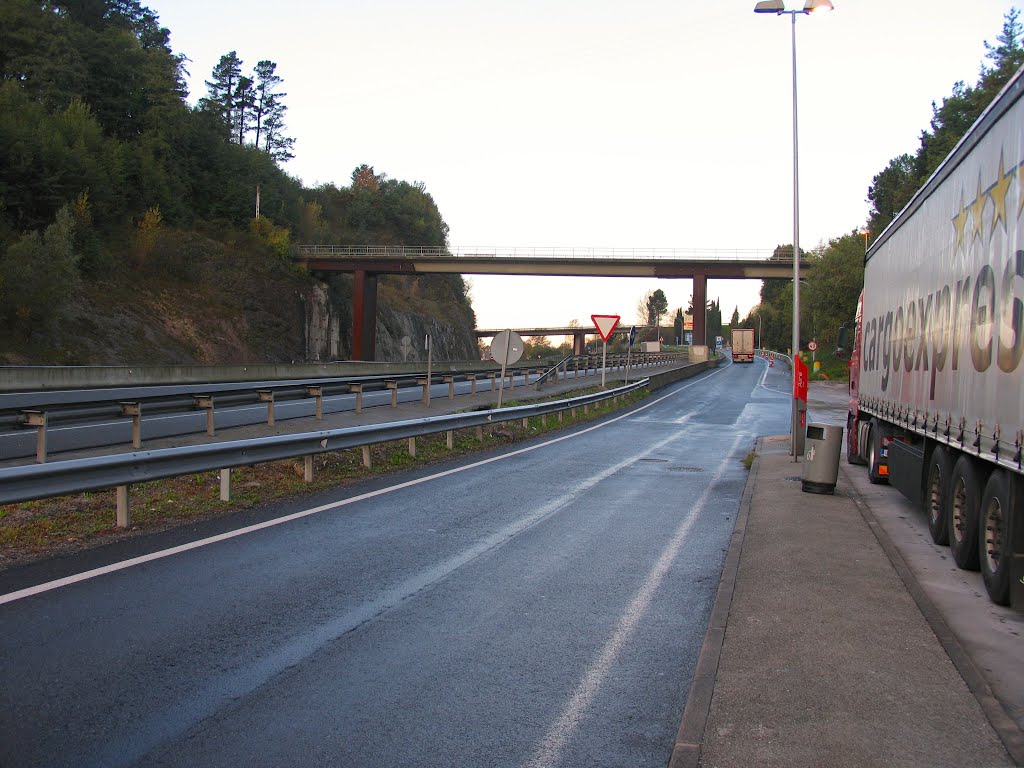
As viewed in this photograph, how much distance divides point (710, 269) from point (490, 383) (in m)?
53.3

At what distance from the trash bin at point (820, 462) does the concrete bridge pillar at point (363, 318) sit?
66.1 m

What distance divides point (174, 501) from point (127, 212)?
61.2 meters

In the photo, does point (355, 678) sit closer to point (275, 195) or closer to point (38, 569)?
point (38, 569)

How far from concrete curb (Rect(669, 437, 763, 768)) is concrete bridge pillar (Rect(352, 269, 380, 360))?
70708mm

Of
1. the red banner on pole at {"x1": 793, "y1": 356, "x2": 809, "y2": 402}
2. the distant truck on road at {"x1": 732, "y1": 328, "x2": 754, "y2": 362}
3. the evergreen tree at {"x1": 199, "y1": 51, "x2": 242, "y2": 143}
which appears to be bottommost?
the red banner on pole at {"x1": 793, "y1": 356, "x2": 809, "y2": 402}

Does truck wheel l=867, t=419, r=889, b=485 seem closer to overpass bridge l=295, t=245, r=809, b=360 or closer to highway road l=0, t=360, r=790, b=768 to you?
highway road l=0, t=360, r=790, b=768

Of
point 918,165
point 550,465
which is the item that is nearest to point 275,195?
point 918,165

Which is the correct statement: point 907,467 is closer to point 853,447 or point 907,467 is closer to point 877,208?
point 853,447

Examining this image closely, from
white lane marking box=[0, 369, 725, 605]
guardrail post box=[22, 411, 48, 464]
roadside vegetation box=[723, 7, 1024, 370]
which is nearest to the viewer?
white lane marking box=[0, 369, 725, 605]

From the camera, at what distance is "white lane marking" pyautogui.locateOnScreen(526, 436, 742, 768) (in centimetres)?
414

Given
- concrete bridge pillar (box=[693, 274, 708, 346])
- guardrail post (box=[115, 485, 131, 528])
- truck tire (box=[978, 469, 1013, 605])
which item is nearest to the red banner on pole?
truck tire (box=[978, 469, 1013, 605])

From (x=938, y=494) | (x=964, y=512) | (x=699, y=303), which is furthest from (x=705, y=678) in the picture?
(x=699, y=303)

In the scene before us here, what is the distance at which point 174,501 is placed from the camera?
10531 millimetres

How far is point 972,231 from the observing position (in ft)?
25.8
